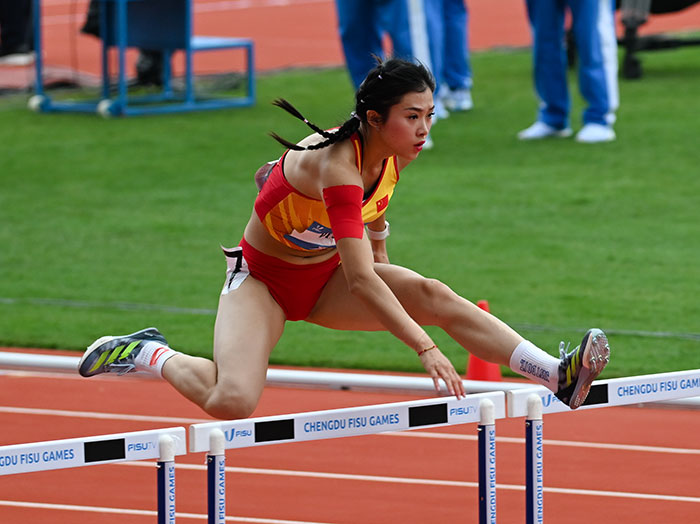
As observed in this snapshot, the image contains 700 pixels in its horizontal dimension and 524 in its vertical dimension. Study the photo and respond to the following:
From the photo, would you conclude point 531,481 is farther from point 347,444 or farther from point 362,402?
point 362,402

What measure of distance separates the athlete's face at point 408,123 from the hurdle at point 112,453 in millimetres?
1212

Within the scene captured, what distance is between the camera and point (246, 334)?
4449mm

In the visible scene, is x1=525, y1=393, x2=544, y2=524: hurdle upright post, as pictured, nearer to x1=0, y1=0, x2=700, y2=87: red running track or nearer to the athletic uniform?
the athletic uniform

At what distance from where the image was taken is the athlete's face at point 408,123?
13.7ft

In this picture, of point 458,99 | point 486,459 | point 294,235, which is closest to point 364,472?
point 294,235

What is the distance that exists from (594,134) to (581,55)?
2.53ft

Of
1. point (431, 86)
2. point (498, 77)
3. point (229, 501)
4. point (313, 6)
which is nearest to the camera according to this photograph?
point (431, 86)

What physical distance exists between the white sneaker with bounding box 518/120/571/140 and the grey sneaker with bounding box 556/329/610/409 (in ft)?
26.6

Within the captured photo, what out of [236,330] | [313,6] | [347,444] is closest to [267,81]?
[313,6]

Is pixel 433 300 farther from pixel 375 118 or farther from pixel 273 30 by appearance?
pixel 273 30

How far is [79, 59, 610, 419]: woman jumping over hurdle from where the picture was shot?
407cm

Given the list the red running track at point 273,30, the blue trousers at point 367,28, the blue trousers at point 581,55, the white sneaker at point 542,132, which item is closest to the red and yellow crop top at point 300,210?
the blue trousers at point 367,28

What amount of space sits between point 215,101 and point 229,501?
9.52 meters

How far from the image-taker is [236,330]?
14.6 feet
